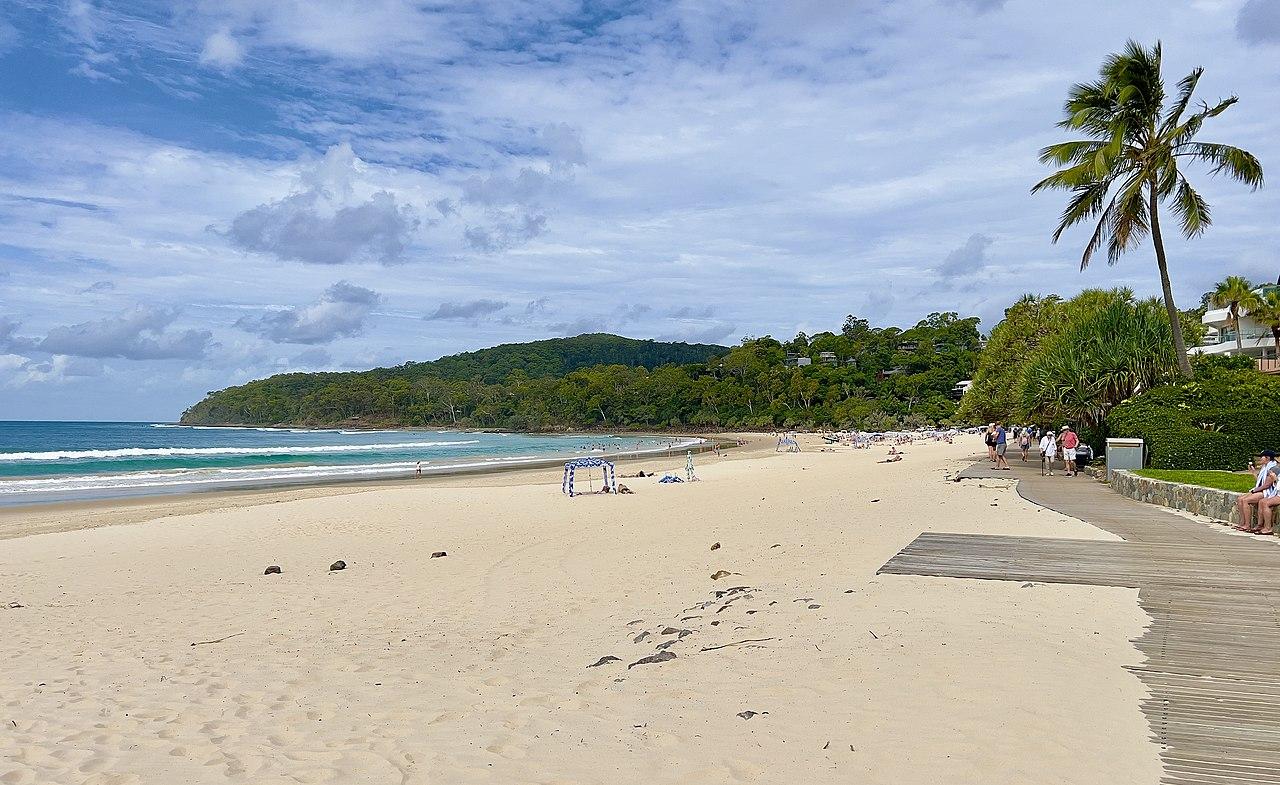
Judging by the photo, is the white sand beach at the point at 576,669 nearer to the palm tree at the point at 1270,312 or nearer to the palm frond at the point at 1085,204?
the palm frond at the point at 1085,204

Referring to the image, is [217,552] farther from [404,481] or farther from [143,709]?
[404,481]

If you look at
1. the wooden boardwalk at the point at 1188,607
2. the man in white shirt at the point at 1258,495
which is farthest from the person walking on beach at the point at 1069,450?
the man in white shirt at the point at 1258,495

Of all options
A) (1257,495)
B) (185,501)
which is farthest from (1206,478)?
(185,501)

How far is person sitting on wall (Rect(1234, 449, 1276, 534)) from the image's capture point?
9.34 meters

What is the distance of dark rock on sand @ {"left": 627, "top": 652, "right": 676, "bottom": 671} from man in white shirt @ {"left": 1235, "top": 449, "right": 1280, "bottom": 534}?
312 inches

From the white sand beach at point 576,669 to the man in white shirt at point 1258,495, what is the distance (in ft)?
6.22

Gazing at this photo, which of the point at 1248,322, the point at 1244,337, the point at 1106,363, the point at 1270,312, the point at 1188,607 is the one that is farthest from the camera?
the point at 1244,337

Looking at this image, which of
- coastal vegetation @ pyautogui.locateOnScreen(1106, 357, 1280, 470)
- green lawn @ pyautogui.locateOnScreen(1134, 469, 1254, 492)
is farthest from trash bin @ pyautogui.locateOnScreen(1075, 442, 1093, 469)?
green lawn @ pyautogui.locateOnScreen(1134, 469, 1254, 492)

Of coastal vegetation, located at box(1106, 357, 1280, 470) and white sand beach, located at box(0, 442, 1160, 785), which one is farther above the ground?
coastal vegetation, located at box(1106, 357, 1280, 470)

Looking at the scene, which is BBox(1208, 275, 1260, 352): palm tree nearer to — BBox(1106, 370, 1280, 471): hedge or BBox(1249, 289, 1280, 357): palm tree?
BBox(1249, 289, 1280, 357): palm tree

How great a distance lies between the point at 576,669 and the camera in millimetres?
5477

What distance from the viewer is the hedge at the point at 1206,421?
1605 centimetres

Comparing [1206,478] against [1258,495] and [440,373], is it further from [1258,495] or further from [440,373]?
[440,373]

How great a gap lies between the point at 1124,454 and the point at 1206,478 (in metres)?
3.85
